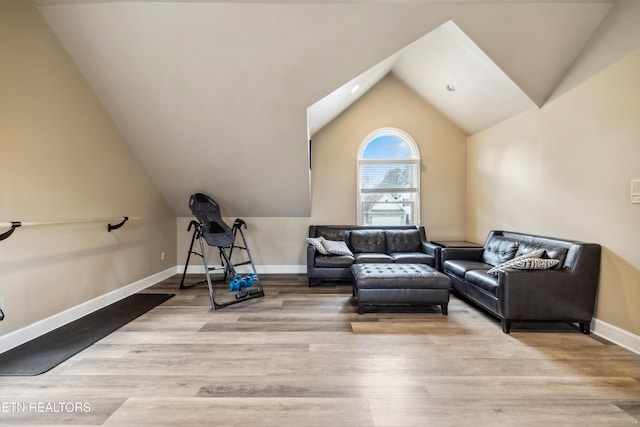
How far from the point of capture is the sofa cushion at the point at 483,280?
2.84 m

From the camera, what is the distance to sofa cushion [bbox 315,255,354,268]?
4289mm

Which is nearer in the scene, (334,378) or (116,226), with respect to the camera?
(334,378)

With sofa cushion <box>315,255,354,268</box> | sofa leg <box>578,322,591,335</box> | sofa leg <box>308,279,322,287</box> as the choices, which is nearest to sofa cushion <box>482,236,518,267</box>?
sofa leg <box>578,322,591,335</box>

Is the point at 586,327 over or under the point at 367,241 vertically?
under

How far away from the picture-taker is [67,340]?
249 centimetres

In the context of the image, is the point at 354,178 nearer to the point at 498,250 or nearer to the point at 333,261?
the point at 333,261

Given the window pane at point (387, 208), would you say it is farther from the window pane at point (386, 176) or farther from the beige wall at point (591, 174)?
the beige wall at point (591, 174)

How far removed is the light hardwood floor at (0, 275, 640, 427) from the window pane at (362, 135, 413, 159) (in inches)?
125

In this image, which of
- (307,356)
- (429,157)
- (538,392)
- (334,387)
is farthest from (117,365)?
(429,157)

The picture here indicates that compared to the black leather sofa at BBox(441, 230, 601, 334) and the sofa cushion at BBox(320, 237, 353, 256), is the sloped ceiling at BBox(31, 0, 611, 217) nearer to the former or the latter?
the sofa cushion at BBox(320, 237, 353, 256)

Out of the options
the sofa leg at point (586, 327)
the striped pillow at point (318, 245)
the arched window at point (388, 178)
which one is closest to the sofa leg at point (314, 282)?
the striped pillow at point (318, 245)

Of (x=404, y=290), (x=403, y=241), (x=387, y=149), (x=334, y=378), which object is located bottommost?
(x=334, y=378)

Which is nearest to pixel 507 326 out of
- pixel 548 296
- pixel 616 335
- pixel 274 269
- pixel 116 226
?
pixel 548 296

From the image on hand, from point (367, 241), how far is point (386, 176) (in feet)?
4.31
